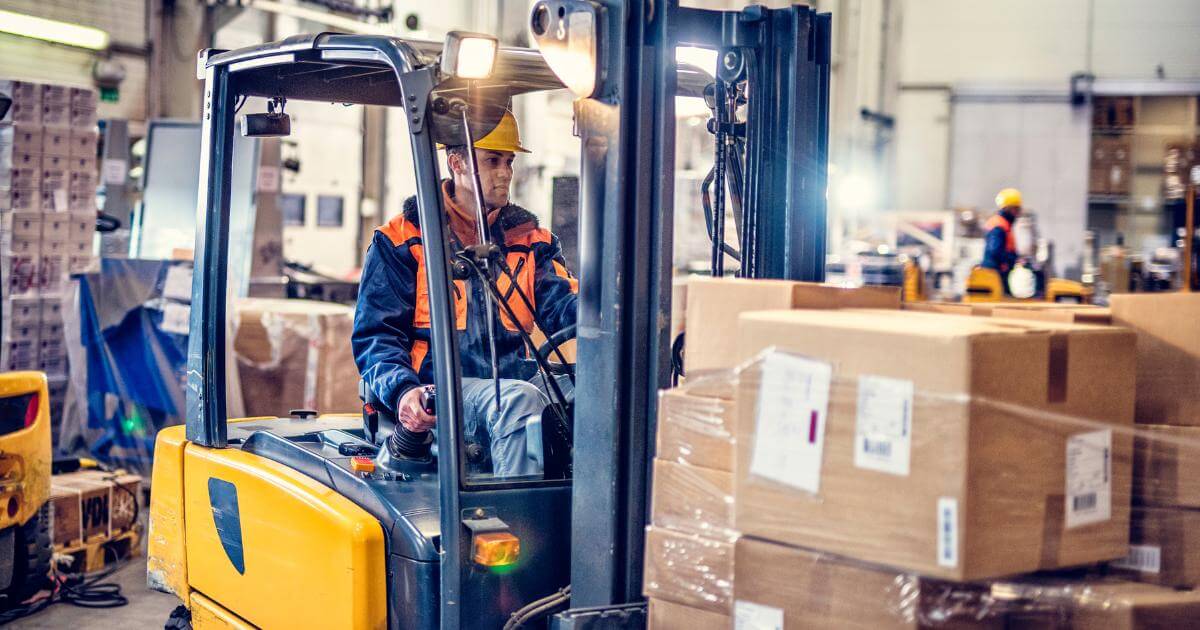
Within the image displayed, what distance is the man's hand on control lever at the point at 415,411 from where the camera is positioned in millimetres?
3010

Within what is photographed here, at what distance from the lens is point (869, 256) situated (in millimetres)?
15234

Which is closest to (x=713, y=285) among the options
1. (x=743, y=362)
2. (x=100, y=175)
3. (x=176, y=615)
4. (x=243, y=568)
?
(x=743, y=362)

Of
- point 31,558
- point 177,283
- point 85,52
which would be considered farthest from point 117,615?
point 85,52

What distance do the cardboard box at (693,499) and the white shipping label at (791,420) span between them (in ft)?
0.50

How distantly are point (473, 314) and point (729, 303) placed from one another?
824 mm

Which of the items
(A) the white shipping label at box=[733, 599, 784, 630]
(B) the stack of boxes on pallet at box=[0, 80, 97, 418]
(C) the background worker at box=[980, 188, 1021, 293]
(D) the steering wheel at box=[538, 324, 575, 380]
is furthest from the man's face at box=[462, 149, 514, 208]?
(C) the background worker at box=[980, 188, 1021, 293]

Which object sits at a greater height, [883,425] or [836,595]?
[883,425]

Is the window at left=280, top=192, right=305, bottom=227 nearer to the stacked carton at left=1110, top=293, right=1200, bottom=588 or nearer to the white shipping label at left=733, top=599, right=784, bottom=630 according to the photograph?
the white shipping label at left=733, top=599, right=784, bottom=630

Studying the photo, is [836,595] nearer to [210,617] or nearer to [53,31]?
[210,617]

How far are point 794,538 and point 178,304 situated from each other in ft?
21.5

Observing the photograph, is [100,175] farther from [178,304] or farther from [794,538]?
[794,538]

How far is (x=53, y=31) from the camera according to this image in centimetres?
1124

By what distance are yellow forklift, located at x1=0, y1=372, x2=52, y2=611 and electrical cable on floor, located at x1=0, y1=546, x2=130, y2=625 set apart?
3.9 inches

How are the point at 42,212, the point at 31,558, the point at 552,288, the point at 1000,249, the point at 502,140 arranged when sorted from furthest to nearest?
1. the point at 1000,249
2. the point at 42,212
3. the point at 31,558
4. the point at 552,288
5. the point at 502,140
